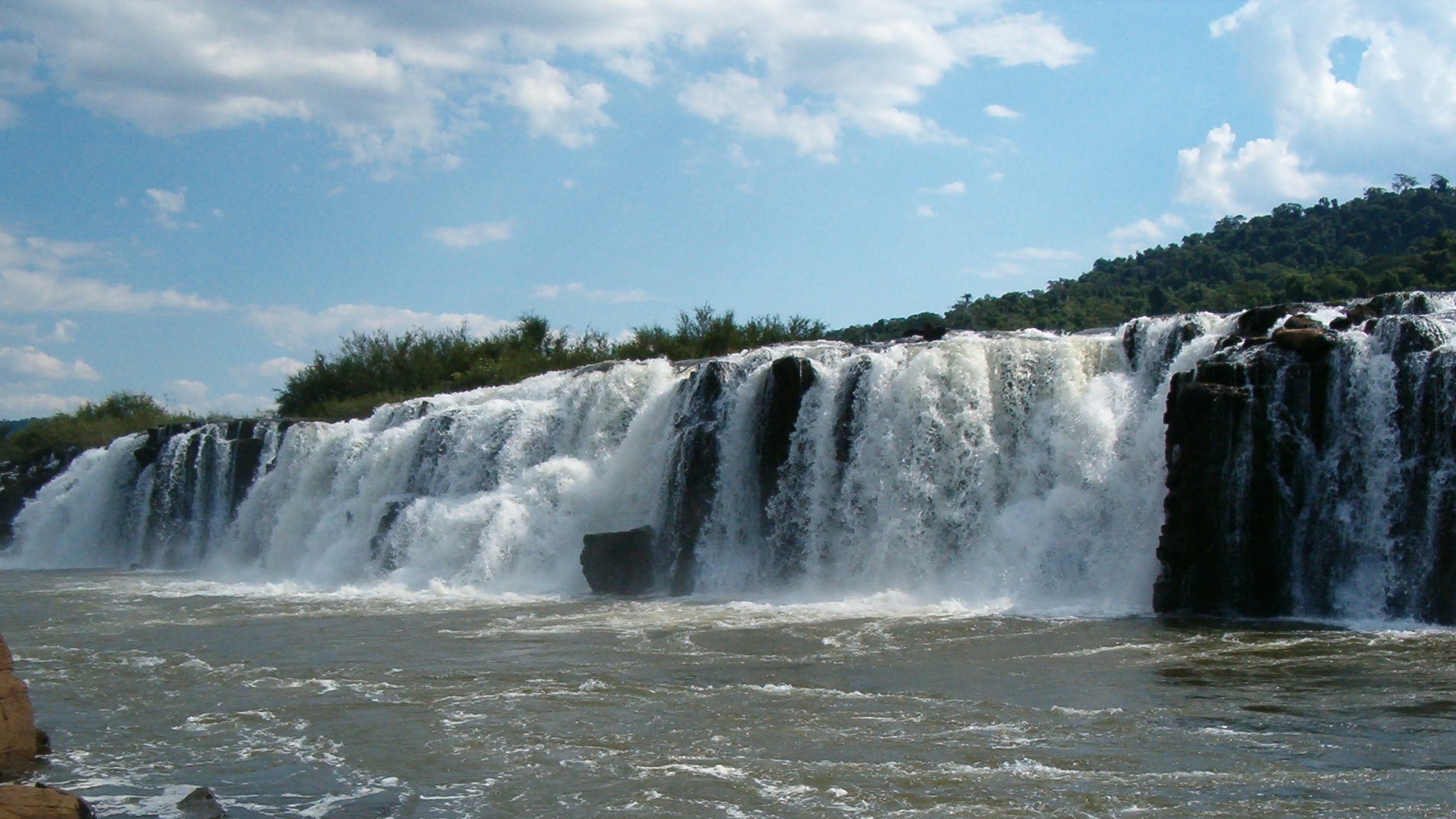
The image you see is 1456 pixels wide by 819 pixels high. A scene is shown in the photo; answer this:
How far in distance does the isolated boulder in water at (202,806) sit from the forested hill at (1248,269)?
3007 centimetres

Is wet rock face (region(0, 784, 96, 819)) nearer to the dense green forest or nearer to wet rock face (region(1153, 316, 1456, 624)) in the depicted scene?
wet rock face (region(1153, 316, 1456, 624))

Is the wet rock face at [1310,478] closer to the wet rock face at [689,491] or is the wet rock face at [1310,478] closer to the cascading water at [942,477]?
the cascading water at [942,477]

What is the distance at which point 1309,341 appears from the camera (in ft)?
48.0

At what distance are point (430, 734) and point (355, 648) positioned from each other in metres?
4.82

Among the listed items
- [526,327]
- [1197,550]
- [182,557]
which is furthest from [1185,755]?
[526,327]

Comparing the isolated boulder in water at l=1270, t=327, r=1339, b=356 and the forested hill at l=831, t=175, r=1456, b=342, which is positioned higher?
the forested hill at l=831, t=175, r=1456, b=342

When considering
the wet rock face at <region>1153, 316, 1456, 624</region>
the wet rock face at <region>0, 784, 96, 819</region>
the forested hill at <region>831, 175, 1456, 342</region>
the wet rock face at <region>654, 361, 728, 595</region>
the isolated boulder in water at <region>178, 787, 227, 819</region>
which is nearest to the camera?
the wet rock face at <region>0, 784, 96, 819</region>

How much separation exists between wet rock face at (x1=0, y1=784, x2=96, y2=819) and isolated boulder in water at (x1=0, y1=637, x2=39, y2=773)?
2.28 m

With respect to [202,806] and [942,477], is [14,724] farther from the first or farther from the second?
[942,477]

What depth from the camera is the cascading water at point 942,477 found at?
46.3 feet

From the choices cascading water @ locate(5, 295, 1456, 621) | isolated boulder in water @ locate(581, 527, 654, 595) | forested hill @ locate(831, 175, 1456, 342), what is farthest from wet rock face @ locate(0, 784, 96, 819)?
forested hill @ locate(831, 175, 1456, 342)

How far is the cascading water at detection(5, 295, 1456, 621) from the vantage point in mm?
14109

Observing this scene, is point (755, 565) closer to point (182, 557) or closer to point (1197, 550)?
point (1197, 550)

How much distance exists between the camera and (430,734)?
9383 mm
